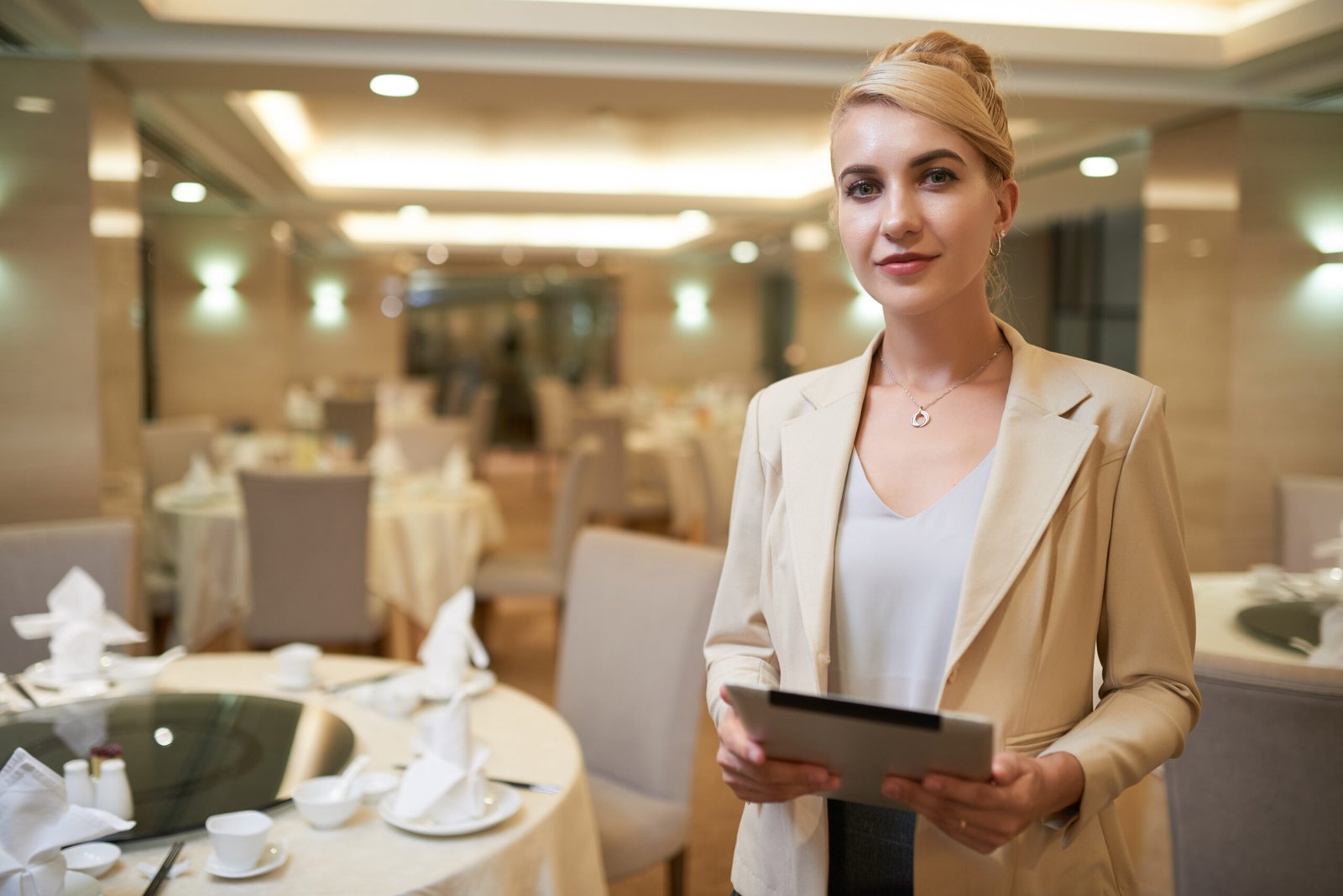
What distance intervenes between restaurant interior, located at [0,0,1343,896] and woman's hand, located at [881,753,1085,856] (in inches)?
26.0

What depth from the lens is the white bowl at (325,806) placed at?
1.58 meters

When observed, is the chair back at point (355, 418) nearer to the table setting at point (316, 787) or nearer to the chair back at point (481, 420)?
the chair back at point (481, 420)

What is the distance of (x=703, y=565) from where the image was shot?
2396mm

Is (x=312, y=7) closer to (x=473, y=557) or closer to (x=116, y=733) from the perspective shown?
(x=473, y=557)

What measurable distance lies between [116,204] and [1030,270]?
518 cm

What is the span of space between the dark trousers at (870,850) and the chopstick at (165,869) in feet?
2.80

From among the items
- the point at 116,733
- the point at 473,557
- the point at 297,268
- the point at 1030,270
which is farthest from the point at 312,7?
the point at 297,268

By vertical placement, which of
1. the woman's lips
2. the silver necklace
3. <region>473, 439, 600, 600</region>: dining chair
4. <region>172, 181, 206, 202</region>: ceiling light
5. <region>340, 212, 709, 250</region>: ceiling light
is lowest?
<region>473, 439, 600, 600</region>: dining chair

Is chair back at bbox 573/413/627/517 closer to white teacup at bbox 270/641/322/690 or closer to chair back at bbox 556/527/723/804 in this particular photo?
chair back at bbox 556/527/723/804

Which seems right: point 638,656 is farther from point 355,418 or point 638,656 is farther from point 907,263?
point 355,418

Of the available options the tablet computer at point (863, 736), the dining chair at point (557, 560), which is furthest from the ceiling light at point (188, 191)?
the tablet computer at point (863, 736)

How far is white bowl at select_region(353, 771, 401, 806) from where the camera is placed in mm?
1669

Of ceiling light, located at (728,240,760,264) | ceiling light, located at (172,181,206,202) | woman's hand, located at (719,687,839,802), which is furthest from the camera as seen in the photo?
ceiling light, located at (728,240,760,264)

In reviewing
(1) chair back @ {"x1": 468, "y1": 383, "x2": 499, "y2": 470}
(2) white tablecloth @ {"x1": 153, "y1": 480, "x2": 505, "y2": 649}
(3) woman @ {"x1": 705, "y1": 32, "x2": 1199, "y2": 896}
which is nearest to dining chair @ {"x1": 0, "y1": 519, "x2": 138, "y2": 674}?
(2) white tablecloth @ {"x1": 153, "y1": 480, "x2": 505, "y2": 649}
